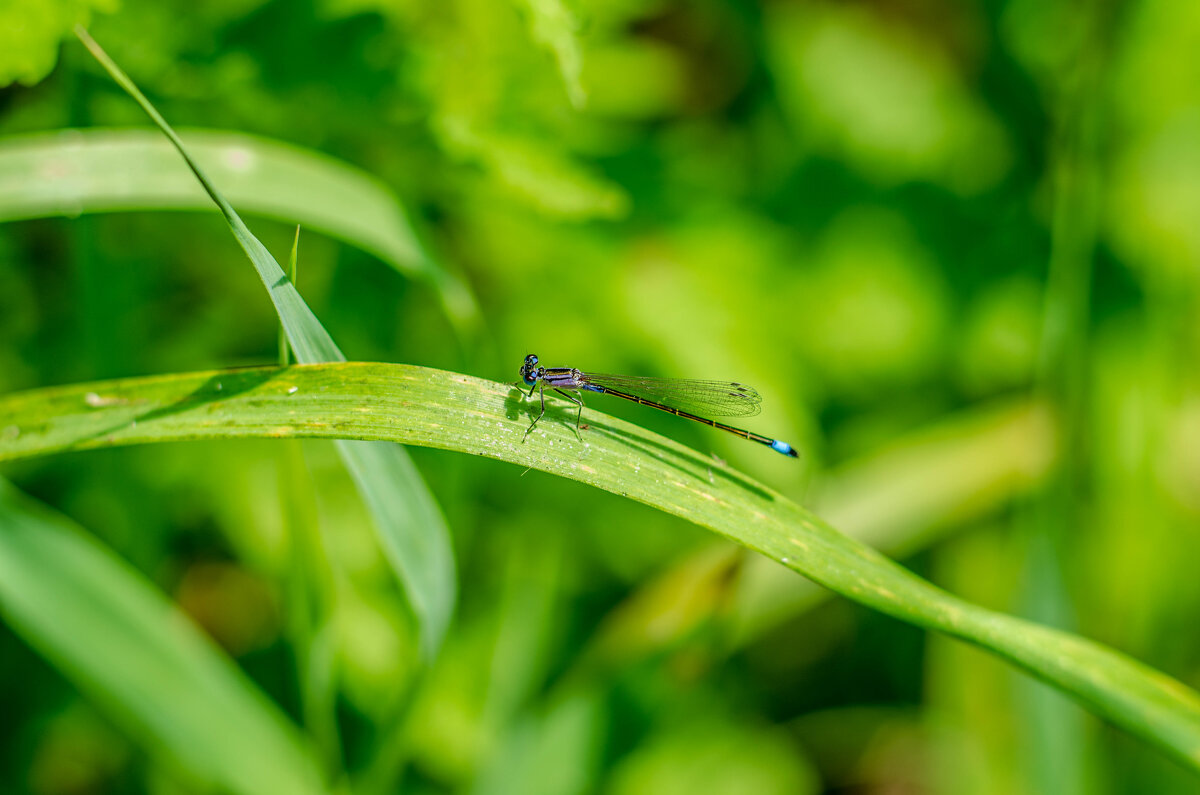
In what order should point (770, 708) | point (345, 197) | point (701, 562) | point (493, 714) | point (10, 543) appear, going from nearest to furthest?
point (10, 543) < point (345, 197) < point (493, 714) < point (701, 562) < point (770, 708)

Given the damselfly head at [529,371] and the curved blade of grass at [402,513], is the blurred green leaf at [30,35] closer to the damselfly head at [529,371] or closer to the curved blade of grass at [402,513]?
the curved blade of grass at [402,513]

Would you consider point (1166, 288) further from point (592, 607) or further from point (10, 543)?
point (10, 543)

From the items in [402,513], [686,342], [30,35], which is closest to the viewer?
[30,35]

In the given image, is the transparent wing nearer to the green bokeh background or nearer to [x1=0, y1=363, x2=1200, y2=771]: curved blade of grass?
the green bokeh background

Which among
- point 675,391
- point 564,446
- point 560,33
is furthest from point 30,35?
point 675,391

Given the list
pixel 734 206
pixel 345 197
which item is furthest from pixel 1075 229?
pixel 345 197

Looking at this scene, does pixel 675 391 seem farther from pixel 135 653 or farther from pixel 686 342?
pixel 135 653
